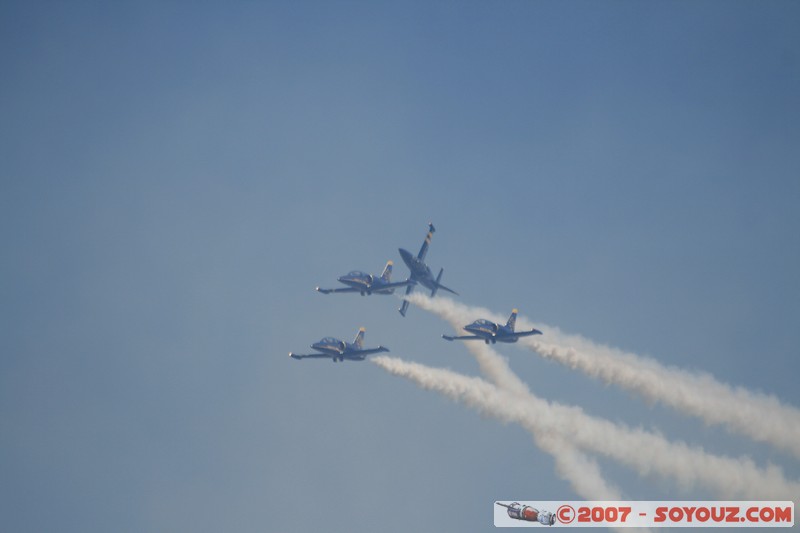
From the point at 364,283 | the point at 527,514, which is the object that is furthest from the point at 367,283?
the point at 527,514

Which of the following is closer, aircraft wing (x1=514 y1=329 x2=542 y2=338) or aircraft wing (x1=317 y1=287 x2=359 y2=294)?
aircraft wing (x1=514 y1=329 x2=542 y2=338)

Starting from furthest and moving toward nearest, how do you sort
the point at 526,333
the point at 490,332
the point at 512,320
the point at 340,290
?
the point at 340,290 → the point at 512,320 → the point at 490,332 → the point at 526,333

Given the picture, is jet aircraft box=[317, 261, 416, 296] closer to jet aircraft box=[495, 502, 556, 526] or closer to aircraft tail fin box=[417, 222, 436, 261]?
aircraft tail fin box=[417, 222, 436, 261]

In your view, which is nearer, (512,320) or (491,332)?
(491,332)

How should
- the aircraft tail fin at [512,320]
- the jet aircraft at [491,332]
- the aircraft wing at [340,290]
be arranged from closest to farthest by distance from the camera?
the jet aircraft at [491,332] → the aircraft tail fin at [512,320] → the aircraft wing at [340,290]

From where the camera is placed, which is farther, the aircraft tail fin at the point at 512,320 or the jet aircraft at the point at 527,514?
the aircraft tail fin at the point at 512,320

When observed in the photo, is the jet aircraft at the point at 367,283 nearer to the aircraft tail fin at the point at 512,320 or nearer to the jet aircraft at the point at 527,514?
the aircraft tail fin at the point at 512,320

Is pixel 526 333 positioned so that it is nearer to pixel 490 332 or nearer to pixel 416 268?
pixel 490 332

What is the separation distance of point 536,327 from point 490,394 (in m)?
10.4

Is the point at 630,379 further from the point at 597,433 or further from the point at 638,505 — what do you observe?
the point at 638,505

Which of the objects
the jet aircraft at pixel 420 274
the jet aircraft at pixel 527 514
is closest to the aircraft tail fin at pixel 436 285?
the jet aircraft at pixel 420 274

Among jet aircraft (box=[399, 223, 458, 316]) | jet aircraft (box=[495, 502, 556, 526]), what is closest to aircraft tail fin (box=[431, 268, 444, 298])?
jet aircraft (box=[399, 223, 458, 316])

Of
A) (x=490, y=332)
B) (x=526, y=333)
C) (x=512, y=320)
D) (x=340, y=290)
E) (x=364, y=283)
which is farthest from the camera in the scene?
(x=340, y=290)

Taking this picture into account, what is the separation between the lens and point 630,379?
154m
